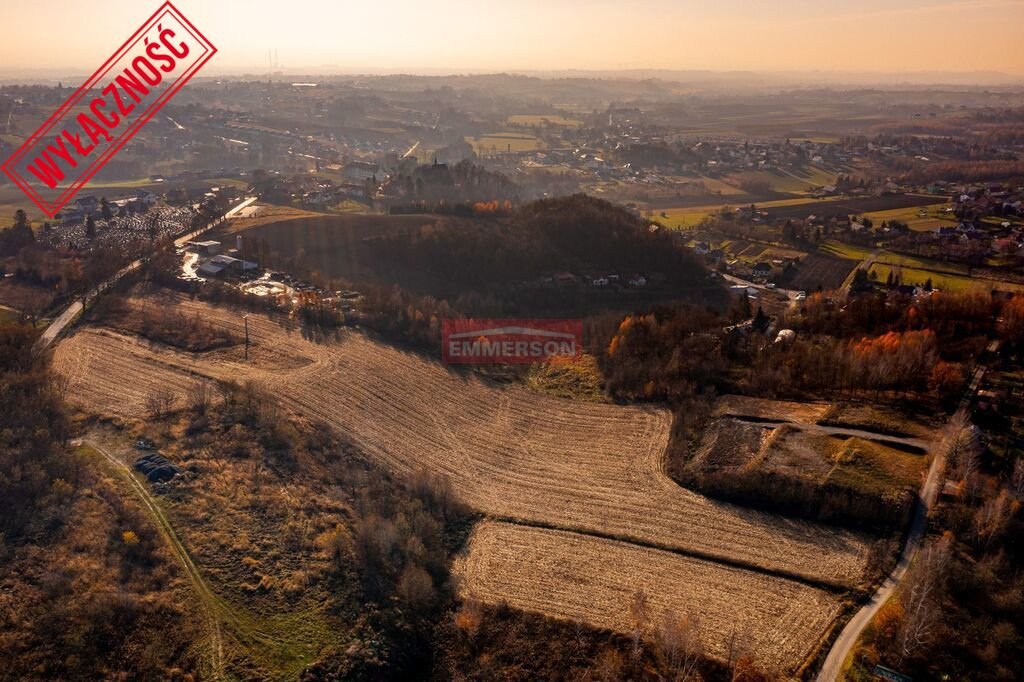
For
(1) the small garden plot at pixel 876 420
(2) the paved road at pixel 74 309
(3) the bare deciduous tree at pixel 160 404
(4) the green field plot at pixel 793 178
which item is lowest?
(3) the bare deciduous tree at pixel 160 404

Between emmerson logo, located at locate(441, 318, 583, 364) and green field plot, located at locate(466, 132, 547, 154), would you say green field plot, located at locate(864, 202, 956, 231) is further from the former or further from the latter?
green field plot, located at locate(466, 132, 547, 154)

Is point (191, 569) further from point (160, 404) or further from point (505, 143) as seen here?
point (505, 143)

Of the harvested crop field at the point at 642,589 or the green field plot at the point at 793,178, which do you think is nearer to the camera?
the harvested crop field at the point at 642,589

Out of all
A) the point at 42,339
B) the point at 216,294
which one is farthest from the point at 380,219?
the point at 42,339

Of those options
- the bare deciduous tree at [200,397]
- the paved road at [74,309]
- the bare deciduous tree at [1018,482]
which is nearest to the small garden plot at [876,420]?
the bare deciduous tree at [1018,482]

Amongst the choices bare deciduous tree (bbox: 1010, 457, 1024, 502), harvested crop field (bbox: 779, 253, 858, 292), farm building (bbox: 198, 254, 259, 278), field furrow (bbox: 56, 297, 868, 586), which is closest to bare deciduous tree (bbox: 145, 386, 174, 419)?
field furrow (bbox: 56, 297, 868, 586)

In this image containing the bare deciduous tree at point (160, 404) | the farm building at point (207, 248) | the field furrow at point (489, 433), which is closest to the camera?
the field furrow at point (489, 433)

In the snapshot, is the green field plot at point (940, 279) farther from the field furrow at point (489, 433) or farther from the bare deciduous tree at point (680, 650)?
the bare deciduous tree at point (680, 650)
